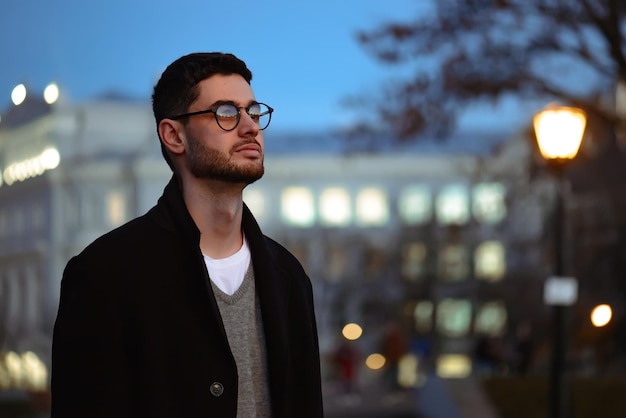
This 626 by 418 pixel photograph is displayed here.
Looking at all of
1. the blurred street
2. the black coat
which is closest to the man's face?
the black coat

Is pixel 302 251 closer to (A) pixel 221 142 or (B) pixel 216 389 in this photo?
(A) pixel 221 142

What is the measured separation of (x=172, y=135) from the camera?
3107 mm

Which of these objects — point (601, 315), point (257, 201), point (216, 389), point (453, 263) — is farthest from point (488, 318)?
point (216, 389)

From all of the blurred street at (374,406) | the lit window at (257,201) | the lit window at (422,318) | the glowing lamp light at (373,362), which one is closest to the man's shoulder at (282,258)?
the blurred street at (374,406)

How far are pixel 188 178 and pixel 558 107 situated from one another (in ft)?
34.0

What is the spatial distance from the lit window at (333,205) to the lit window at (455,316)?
10.3 metres

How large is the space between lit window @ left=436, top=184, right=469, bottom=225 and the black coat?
286 ft

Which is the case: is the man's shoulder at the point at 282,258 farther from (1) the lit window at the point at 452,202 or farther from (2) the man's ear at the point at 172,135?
(1) the lit window at the point at 452,202

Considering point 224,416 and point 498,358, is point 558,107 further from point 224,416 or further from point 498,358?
point 498,358

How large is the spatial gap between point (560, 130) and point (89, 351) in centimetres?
1070

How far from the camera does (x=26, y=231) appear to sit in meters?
89.4

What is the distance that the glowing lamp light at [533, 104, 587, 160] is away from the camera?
13086 mm

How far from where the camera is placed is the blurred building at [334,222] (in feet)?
246

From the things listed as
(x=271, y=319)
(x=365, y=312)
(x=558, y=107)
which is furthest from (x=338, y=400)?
(x=365, y=312)
